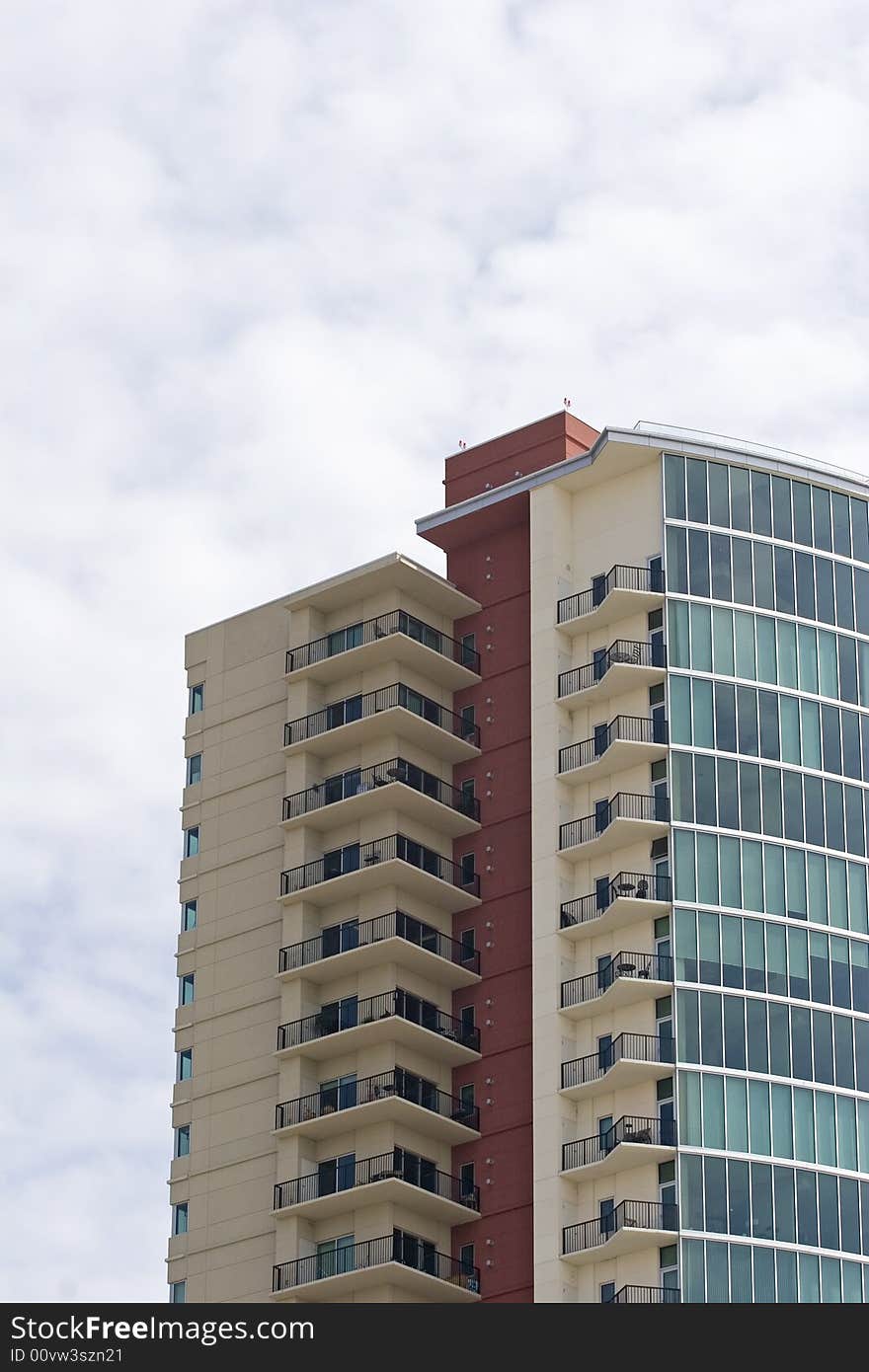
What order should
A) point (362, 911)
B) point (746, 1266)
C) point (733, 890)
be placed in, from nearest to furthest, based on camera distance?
point (746, 1266) < point (733, 890) < point (362, 911)

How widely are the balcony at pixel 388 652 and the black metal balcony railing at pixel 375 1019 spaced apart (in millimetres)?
12671

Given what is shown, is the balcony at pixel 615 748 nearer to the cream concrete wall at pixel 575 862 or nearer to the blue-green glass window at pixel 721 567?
the cream concrete wall at pixel 575 862

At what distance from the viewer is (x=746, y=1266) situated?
85.4 m

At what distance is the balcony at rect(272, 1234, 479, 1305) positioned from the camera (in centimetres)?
8994

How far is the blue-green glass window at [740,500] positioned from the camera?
97.4m

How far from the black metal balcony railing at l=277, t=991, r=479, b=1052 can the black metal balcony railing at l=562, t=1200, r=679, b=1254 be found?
913cm

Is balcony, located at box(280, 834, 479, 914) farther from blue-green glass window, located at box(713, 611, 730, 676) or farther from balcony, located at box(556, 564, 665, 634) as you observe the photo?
blue-green glass window, located at box(713, 611, 730, 676)

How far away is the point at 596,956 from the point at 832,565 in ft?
57.6

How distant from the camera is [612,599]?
95.7 meters

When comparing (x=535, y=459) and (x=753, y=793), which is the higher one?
(x=535, y=459)
